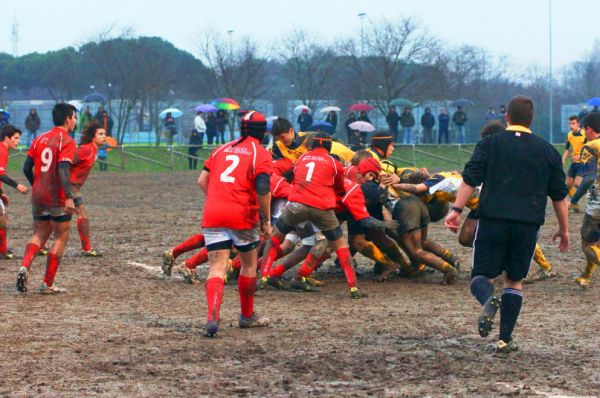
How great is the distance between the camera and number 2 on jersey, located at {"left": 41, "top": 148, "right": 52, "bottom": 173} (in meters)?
11.2

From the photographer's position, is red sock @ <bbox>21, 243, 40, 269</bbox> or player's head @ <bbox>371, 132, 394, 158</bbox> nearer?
red sock @ <bbox>21, 243, 40, 269</bbox>

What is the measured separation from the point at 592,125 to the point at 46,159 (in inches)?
242

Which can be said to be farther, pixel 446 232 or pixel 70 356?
pixel 446 232

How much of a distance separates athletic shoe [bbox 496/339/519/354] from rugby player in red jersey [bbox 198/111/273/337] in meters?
2.19

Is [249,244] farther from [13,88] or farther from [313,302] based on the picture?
[13,88]

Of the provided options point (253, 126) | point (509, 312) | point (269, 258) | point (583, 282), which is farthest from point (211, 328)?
point (583, 282)

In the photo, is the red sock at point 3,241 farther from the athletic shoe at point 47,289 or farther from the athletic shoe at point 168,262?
the athletic shoe at point 47,289

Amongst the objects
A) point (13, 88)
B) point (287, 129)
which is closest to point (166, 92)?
point (13, 88)

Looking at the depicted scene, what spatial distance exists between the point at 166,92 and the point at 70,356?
4228cm

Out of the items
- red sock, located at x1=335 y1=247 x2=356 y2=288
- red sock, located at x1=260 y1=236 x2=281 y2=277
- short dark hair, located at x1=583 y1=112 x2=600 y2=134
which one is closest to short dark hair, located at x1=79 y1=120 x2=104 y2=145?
red sock, located at x1=260 y1=236 x2=281 y2=277

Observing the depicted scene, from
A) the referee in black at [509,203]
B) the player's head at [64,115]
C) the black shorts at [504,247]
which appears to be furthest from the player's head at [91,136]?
the black shorts at [504,247]

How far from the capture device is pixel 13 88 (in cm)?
6188

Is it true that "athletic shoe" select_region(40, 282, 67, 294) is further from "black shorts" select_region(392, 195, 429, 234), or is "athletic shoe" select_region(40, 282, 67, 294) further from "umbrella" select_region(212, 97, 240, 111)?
"umbrella" select_region(212, 97, 240, 111)

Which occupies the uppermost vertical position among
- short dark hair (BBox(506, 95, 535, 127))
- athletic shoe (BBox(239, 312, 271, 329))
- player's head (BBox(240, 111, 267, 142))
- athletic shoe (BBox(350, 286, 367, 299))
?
short dark hair (BBox(506, 95, 535, 127))
